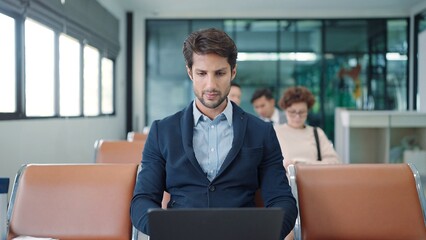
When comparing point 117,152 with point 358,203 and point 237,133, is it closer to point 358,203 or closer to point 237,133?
point 237,133

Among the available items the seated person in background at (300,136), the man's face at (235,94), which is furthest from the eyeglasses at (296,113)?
the man's face at (235,94)

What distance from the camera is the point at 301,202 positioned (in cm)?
180

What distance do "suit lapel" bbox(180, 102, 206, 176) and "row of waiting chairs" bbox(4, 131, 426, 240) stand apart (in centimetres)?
29

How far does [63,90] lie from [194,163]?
4327mm

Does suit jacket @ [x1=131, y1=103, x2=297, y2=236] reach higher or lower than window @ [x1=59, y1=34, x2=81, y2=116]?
lower

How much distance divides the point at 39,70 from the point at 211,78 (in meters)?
3.83

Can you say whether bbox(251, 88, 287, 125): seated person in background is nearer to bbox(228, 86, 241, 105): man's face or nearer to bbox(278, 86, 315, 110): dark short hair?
bbox(228, 86, 241, 105): man's face

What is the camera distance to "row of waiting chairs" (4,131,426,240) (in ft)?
5.75

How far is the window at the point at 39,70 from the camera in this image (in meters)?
4.65

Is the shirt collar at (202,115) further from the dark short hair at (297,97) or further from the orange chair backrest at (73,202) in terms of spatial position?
the dark short hair at (297,97)

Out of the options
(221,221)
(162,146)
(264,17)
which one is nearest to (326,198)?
(162,146)

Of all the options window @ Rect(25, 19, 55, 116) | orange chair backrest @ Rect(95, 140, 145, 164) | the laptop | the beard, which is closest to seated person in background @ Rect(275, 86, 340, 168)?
orange chair backrest @ Rect(95, 140, 145, 164)

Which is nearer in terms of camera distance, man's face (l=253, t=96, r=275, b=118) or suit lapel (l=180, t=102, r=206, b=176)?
suit lapel (l=180, t=102, r=206, b=176)

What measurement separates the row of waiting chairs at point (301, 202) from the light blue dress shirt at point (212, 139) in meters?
0.29
